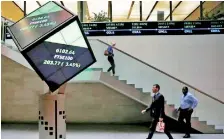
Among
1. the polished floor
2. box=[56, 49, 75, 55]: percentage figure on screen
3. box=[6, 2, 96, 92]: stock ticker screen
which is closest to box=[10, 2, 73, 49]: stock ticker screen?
box=[6, 2, 96, 92]: stock ticker screen

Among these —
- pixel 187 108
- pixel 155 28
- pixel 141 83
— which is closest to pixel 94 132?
pixel 141 83

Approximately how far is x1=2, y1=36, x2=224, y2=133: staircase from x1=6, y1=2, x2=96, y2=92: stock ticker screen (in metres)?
7.41

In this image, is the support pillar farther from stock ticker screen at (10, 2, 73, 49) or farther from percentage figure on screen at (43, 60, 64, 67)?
stock ticker screen at (10, 2, 73, 49)

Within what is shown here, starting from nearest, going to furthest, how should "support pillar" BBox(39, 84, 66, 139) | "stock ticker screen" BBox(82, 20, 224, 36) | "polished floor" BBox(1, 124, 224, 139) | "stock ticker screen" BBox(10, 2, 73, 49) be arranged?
1. "stock ticker screen" BBox(10, 2, 73, 49)
2. "support pillar" BBox(39, 84, 66, 139)
3. "polished floor" BBox(1, 124, 224, 139)
4. "stock ticker screen" BBox(82, 20, 224, 36)

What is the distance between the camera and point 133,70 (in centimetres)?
1182

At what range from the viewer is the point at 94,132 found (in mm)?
10469

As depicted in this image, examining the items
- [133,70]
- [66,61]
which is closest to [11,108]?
[133,70]

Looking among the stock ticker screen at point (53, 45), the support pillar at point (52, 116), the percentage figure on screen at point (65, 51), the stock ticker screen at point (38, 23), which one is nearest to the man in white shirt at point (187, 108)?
the support pillar at point (52, 116)

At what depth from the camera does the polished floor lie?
378 inches

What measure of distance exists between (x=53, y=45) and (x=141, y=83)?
846 centimetres

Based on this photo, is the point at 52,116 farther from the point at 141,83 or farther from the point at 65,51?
the point at 141,83

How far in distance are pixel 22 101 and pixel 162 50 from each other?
241 inches

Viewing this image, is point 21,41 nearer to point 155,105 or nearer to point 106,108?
point 155,105

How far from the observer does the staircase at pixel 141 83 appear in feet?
36.5
